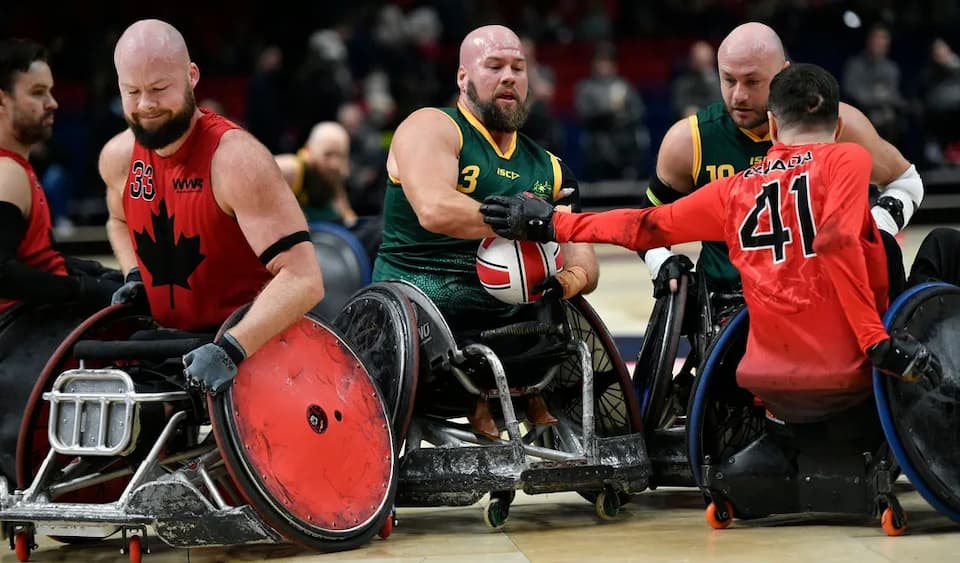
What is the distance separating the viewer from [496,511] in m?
5.30

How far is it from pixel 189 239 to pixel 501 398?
1.15 m

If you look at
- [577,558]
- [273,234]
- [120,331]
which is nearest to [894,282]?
[577,558]

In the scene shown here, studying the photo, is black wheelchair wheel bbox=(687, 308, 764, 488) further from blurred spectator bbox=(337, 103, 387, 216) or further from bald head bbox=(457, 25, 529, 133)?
blurred spectator bbox=(337, 103, 387, 216)

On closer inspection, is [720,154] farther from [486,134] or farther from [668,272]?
[486,134]

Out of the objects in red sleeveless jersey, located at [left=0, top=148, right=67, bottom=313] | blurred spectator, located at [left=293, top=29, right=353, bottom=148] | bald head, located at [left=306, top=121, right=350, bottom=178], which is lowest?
red sleeveless jersey, located at [left=0, top=148, right=67, bottom=313]

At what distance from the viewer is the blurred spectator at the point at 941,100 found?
17.1 m

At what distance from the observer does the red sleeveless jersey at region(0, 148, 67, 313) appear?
18.5 ft

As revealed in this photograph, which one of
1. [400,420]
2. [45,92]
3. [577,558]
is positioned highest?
[45,92]

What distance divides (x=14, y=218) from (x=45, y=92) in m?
0.72

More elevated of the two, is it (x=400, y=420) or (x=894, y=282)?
(x=894, y=282)

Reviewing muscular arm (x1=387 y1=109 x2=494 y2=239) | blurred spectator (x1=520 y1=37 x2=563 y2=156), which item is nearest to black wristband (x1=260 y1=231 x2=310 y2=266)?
muscular arm (x1=387 y1=109 x2=494 y2=239)

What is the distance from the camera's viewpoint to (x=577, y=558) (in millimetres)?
4770

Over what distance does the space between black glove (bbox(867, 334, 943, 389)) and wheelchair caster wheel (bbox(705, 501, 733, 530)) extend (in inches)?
32.0

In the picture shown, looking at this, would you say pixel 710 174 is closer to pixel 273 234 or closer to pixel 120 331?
pixel 273 234
